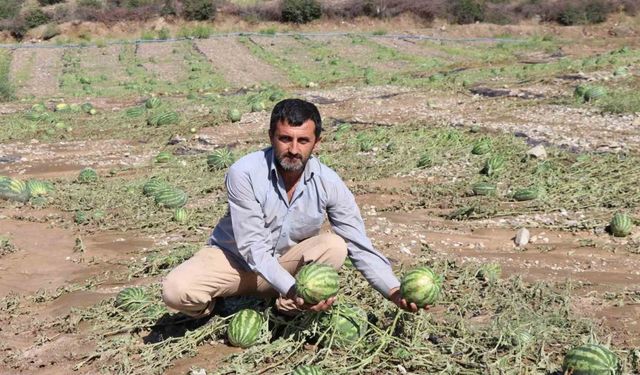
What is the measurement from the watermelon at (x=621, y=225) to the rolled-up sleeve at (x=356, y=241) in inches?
126

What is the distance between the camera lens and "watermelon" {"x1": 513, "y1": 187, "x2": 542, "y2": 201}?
24.7 ft

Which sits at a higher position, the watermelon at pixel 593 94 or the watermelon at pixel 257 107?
the watermelon at pixel 593 94

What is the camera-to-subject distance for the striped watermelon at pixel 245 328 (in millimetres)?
4211

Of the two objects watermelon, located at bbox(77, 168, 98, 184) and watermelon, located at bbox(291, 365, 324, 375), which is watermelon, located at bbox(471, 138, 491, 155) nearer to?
watermelon, located at bbox(77, 168, 98, 184)

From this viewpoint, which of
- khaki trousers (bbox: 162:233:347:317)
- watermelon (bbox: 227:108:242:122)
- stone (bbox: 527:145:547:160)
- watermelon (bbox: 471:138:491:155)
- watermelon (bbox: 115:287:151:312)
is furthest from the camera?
watermelon (bbox: 227:108:242:122)

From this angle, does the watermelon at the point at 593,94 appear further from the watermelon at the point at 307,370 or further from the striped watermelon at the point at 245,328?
the watermelon at the point at 307,370

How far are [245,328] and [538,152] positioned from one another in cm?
576

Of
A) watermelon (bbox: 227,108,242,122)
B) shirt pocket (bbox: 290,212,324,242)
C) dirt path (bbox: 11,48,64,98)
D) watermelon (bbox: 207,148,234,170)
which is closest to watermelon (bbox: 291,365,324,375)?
shirt pocket (bbox: 290,212,324,242)

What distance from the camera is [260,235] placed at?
4113 millimetres

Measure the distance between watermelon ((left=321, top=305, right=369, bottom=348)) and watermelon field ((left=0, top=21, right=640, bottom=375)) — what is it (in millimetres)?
17

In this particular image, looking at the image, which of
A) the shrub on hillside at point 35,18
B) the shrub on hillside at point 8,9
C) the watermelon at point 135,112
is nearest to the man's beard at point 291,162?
the watermelon at point 135,112

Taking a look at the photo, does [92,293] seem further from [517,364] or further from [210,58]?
[210,58]

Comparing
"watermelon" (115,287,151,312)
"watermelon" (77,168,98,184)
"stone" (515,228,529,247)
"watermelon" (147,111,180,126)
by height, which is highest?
"watermelon" (115,287,151,312)

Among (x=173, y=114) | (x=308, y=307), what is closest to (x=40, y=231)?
(x=308, y=307)
